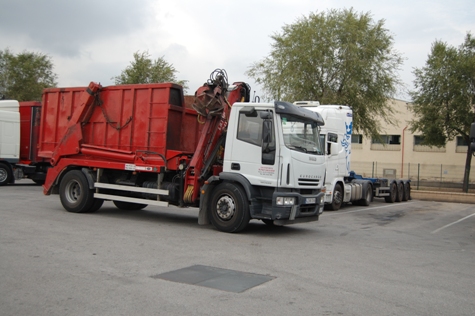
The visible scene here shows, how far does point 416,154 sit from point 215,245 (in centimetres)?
4187

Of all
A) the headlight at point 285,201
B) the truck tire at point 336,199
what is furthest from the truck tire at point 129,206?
the truck tire at point 336,199

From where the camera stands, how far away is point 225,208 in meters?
11.1

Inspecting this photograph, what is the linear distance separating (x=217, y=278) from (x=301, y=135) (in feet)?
16.9

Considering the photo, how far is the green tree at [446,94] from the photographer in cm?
3275

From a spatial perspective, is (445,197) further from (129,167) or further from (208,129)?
(129,167)

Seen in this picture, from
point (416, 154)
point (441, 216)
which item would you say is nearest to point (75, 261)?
point (441, 216)

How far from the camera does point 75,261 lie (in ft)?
24.9

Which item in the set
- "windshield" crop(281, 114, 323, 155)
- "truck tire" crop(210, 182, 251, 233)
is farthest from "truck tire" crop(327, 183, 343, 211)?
"truck tire" crop(210, 182, 251, 233)

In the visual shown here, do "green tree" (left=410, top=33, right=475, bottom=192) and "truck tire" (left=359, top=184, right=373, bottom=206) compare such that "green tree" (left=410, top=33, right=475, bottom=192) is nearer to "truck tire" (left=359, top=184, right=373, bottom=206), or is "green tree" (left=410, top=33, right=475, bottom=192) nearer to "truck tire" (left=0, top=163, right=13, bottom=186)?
"truck tire" (left=359, top=184, right=373, bottom=206)

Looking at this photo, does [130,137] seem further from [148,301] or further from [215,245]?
[148,301]

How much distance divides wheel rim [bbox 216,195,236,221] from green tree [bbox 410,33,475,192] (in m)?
25.6

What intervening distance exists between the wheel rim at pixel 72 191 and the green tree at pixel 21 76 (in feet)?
80.5

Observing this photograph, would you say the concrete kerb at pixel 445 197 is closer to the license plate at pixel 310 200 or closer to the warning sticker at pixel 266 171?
the license plate at pixel 310 200

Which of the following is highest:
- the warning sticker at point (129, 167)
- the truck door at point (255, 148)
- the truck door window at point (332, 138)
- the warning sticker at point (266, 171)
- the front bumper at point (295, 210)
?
the truck door window at point (332, 138)
